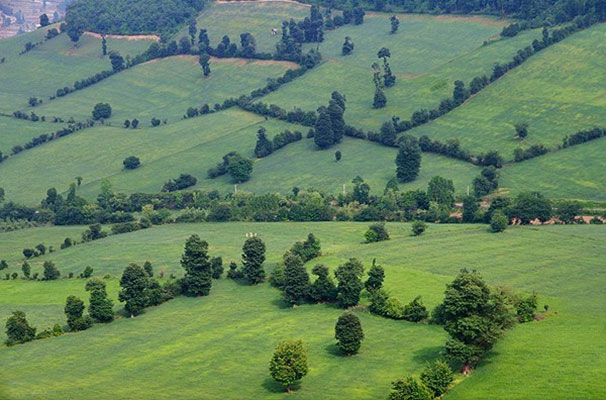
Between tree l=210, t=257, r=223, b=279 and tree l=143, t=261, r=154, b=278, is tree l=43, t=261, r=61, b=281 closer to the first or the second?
tree l=143, t=261, r=154, b=278

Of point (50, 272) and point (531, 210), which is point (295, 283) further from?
point (531, 210)

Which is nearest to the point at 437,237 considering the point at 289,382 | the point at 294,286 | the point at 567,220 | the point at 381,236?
the point at 381,236

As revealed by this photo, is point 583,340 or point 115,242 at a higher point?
point 583,340

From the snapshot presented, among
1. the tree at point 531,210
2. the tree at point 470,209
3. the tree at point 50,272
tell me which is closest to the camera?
the tree at point 50,272

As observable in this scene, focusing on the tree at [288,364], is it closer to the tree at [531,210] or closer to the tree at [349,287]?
the tree at [349,287]

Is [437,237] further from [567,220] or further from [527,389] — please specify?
[527,389]

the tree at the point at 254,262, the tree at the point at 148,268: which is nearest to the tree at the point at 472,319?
the tree at the point at 254,262
